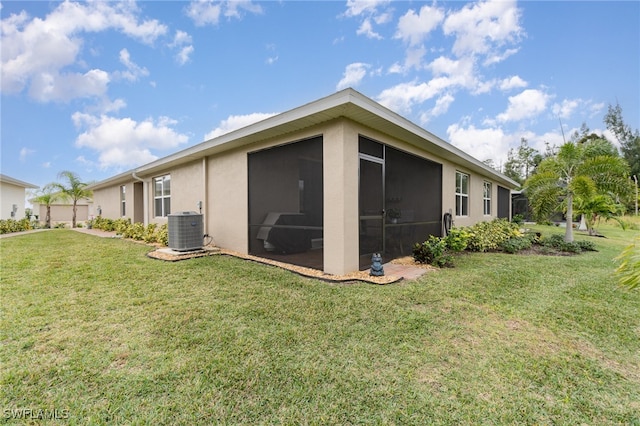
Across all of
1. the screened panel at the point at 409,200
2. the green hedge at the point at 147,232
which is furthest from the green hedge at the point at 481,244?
the green hedge at the point at 147,232

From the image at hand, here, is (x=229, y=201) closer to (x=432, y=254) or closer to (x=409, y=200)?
(x=409, y=200)

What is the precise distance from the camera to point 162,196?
35.5 ft

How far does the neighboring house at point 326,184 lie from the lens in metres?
4.81

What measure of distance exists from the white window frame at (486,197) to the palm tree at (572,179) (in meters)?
1.95

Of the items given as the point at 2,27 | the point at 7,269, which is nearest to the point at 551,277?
the point at 7,269

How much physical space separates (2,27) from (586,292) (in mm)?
13973

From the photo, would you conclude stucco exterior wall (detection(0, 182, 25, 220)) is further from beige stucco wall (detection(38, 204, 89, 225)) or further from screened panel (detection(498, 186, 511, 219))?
screened panel (detection(498, 186, 511, 219))

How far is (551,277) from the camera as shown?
5.24 m

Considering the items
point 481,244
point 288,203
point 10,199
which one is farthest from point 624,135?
point 10,199

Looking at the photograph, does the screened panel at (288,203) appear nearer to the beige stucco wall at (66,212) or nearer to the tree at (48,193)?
the tree at (48,193)

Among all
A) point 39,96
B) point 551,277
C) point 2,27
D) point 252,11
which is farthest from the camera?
point 39,96

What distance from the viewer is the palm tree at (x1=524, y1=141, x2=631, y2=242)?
28.6 feet

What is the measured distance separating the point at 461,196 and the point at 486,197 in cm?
371

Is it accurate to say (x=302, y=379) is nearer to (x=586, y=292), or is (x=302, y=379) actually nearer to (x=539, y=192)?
(x=586, y=292)
